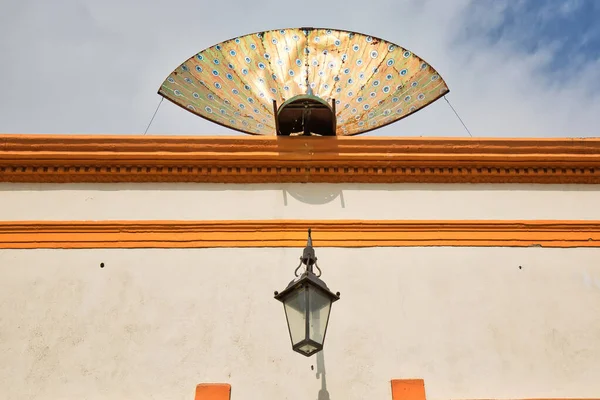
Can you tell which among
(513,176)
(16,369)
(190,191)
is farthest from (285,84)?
(16,369)

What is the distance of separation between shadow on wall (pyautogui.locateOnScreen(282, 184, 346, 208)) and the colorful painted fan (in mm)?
1216

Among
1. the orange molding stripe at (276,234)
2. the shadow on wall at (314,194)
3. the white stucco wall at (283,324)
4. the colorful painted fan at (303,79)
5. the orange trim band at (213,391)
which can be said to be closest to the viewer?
the orange trim band at (213,391)

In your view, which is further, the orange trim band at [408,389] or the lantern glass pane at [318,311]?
the orange trim band at [408,389]

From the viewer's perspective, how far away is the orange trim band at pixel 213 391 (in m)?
5.30

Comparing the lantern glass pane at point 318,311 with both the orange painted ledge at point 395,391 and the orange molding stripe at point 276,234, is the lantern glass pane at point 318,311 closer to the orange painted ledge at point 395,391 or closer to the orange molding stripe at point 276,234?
the orange painted ledge at point 395,391

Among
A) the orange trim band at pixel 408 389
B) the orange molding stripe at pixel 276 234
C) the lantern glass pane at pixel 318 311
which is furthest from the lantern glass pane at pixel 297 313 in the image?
the orange molding stripe at pixel 276 234

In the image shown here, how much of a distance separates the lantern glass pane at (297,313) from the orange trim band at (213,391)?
42.4 inches

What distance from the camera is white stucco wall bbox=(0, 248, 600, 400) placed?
5.42 meters

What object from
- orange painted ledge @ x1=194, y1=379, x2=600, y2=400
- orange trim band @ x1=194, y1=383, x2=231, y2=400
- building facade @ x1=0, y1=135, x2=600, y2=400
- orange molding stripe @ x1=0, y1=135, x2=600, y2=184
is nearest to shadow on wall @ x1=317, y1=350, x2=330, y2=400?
building facade @ x1=0, y1=135, x2=600, y2=400

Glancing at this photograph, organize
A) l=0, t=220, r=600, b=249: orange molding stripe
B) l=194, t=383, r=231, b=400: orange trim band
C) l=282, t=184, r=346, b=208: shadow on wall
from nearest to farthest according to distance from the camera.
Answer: l=194, t=383, r=231, b=400: orange trim band
l=0, t=220, r=600, b=249: orange molding stripe
l=282, t=184, r=346, b=208: shadow on wall

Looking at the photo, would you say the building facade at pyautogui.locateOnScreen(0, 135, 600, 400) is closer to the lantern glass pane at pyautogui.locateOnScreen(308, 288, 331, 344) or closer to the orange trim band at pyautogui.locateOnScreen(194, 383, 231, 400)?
the orange trim band at pyautogui.locateOnScreen(194, 383, 231, 400)

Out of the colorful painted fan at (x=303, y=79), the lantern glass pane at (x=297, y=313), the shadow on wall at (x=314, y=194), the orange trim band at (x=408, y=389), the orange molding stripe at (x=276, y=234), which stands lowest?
the orange trim band at (x=408, y=389)

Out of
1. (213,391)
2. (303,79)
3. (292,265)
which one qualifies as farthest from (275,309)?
(303,79)

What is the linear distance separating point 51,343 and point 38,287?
0.55 meters
